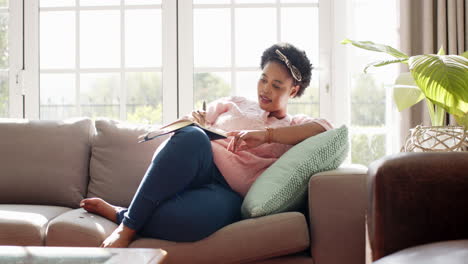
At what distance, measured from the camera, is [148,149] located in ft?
7.34

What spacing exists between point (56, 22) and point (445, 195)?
2.77 metres

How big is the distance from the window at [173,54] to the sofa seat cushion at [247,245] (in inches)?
62.4

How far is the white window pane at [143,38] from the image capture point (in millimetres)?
3221

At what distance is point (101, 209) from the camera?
1897 millimetres

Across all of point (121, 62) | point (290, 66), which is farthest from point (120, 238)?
point (121, 62)

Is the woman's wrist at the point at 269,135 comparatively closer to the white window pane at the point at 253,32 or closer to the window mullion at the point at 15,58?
the white window pane at the point at 253,32

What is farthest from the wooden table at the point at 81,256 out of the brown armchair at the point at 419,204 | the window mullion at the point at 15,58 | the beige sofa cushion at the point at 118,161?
the window mullion at the point at 15,58

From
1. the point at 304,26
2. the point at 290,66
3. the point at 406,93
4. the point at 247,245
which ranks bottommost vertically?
the point at 247,245

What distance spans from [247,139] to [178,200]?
38cm

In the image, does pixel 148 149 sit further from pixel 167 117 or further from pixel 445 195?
pixel 445 195

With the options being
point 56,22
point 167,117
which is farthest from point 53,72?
point 167,117

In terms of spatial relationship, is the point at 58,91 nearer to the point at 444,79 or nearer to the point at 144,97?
the point at 144,97

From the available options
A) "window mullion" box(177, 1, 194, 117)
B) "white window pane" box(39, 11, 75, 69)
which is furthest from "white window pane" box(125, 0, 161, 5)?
"white window pane" box(39, 11, 75, 69)

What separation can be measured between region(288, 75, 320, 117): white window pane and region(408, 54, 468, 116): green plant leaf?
49.5 inches
